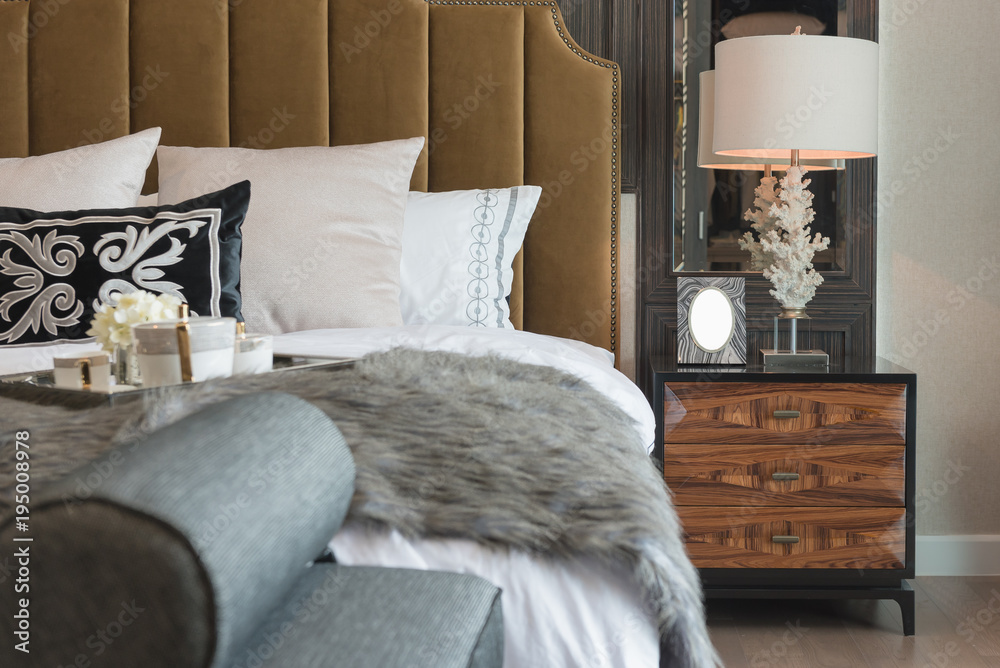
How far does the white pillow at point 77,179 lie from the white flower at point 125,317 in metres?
0.94

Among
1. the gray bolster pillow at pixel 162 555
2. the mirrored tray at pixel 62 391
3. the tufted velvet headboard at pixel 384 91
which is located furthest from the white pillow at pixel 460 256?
the gray bolster pillow at pixel 162 555

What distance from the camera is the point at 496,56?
236 centimetres

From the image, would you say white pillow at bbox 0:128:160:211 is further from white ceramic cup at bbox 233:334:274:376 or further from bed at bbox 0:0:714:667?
white ceramic cup at bbox 233:334:274:376

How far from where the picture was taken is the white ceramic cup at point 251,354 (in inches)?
46.9

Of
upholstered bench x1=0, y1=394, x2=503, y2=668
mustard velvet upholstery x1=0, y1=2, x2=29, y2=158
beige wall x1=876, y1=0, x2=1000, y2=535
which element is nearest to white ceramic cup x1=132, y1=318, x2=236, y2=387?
upholstered bench x1=0, y1=394, x2=503, y2=668

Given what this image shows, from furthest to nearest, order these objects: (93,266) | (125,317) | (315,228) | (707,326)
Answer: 1. (707,326)
2. (315,228)
3. (93,266)
4. (125,317)

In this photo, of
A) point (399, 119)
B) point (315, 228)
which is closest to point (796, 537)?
point (315, 228)

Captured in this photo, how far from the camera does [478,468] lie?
812 millimetres

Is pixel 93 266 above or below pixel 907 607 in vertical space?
above

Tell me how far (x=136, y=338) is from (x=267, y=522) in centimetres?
57

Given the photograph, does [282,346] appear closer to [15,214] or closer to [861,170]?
[15,214]

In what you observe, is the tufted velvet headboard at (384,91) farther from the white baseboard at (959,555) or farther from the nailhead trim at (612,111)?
the white baseboard at (959,555)

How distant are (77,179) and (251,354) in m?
1.09

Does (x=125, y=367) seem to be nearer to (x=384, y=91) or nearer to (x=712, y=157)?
(x=384, y=91)
